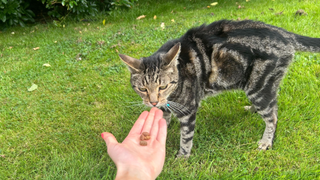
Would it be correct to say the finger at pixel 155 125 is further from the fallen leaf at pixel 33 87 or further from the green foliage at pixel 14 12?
the green foliage at pixel 14 12

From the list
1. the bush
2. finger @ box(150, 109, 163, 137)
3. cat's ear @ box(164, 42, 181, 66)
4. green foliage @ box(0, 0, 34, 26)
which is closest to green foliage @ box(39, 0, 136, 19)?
the bush

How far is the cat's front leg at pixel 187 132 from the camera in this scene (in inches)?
98.5

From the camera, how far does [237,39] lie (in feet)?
7.82

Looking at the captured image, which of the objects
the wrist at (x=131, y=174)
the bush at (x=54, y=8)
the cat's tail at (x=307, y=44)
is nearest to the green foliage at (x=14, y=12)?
the bush at (x=54, y=8)

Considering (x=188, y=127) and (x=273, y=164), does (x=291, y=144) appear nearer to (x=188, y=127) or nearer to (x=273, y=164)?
(x=273, y=164)

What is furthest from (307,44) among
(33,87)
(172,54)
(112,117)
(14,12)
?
(14,12)

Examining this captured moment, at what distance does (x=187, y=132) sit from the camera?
253 centimetres

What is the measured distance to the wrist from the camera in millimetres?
1648

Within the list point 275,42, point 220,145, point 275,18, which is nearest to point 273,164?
point 220,145

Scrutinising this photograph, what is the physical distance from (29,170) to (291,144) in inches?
133

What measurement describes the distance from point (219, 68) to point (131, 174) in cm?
159

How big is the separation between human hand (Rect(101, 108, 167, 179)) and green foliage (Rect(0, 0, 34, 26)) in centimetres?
621

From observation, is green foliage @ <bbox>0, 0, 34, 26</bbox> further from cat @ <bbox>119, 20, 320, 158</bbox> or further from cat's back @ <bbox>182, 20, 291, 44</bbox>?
cat's back @ <bbox>182, 20, 291, 44</bbox>

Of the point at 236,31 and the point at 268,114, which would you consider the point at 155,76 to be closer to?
the point at 236,31
